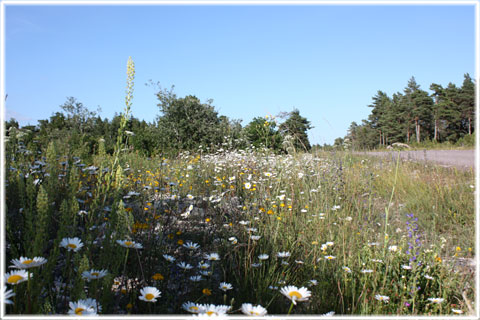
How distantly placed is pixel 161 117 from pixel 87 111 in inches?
487

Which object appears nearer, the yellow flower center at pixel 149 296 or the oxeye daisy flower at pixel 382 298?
the yellow flower center at pixel 149 296

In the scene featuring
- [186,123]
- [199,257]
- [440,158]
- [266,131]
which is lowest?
[199,257]

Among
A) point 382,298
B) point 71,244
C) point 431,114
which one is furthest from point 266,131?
point 431,114

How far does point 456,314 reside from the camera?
6.35ft

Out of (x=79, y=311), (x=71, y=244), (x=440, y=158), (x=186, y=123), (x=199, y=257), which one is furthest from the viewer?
(x=186, y=123)

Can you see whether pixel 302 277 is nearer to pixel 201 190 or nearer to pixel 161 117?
pixel 201 190

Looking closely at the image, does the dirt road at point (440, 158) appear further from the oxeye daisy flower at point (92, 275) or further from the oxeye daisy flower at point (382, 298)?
the oxeye daisy flower at point (92, 275)

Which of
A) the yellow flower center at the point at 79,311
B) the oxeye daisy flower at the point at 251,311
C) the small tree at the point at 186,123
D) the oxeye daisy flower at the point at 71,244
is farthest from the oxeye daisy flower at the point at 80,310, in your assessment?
the small tree at the point at 186,123

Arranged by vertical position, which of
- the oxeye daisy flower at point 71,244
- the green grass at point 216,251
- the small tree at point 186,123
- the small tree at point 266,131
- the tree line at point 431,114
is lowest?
the green grass at point 216,251

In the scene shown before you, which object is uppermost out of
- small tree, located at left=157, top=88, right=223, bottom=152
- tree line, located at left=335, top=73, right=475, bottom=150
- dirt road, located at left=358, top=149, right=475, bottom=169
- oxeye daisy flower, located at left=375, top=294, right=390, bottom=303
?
tree line, located at left=335, top=73, right=475, bottom=150

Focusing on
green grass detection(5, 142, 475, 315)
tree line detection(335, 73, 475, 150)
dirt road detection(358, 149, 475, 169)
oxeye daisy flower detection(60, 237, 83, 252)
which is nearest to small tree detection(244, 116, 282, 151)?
green grass detection(5, 142, 475, 315)

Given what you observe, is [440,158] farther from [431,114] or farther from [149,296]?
[431,114]

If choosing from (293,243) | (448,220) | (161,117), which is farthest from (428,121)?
(293,243)

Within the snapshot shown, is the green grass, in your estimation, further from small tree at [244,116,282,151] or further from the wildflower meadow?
small tree at [244,116,282,151]
